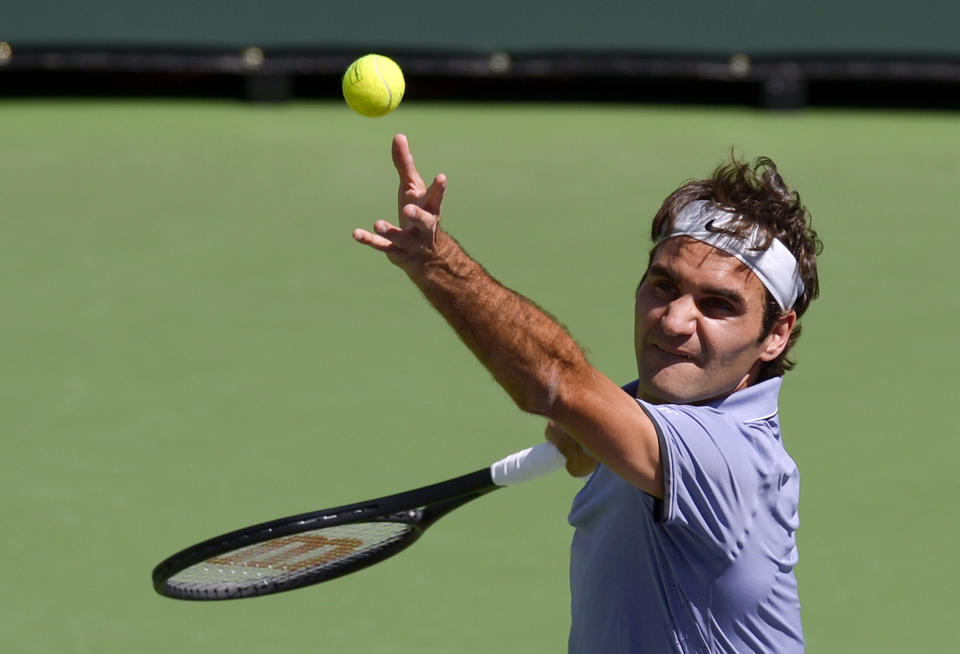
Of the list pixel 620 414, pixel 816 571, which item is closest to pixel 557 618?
pixel 816 571

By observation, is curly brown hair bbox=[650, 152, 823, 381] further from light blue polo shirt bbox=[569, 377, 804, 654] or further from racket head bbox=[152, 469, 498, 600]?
racket head bbox=[152, 469, 498, 600]

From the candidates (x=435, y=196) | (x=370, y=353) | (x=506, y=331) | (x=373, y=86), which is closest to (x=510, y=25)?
(x=370, y=353)

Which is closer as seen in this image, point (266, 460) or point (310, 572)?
point (310, 572)

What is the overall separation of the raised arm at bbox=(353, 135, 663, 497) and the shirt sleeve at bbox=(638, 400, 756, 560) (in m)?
0.03

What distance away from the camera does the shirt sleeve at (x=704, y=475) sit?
101 inches

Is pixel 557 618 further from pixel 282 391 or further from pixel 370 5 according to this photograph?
pixel 370 5

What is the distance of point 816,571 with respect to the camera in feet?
16.2

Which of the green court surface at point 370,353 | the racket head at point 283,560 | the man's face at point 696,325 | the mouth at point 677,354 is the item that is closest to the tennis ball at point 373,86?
the racket head at point 283,560

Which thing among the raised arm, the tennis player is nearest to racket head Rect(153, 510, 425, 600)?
the tennis player

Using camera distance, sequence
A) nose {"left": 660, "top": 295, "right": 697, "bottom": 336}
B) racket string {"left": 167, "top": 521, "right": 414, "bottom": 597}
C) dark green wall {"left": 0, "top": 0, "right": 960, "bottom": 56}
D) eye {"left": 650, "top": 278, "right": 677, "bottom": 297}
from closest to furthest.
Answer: nose {"left": 660, "top": 295, "right": 697, "bottom": 336}
eye {"left": 650, "top": 278, "right": 677, "bottom": 297}
racket string {"left": 167, "top": 521, "right": 414, "bottom": 597}
dark green wall {"left": 0, "top": 0, "right": 960, "bottom": 56}

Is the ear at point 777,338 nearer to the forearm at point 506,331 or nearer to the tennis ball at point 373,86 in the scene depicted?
the forearm at point 506,331

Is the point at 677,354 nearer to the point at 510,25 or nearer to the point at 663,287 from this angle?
the point at 663,287

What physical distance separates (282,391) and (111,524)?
43.3 inches

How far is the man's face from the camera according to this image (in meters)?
2.78
